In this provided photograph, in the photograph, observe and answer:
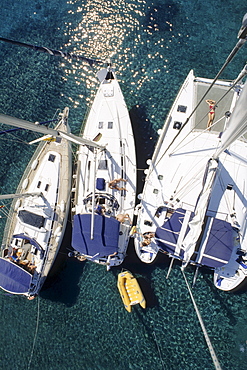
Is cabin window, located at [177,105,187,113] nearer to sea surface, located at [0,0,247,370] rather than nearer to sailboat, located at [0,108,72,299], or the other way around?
sea surface, located at [0,0,247,370]

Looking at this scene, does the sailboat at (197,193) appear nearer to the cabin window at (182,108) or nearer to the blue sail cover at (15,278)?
the cabin window at (182,108)

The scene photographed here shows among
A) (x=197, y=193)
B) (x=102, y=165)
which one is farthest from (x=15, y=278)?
(x=197, y=193)

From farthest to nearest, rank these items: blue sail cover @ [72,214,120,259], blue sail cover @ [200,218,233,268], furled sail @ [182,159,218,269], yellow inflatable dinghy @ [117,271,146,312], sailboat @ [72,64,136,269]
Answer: yellow inflatable dinghy @ [117,271,146,312]
sailboat @ [72,64,136,269]
blue sail cover @ [72,214,120,259]
blue sail cover @ [200,218,233,268]
furled sail @ [182,159,218,269]

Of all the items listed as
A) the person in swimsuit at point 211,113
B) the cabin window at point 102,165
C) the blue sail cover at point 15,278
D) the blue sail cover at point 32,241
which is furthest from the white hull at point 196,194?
the blue sail cover at point 15,278

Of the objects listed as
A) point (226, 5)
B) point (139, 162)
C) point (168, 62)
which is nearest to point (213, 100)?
point (168, 62)

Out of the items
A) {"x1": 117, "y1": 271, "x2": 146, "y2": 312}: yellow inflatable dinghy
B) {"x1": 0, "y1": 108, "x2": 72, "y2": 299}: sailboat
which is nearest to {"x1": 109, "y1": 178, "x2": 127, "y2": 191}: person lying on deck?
{"x1": 0, "y1": 108, "x2": 72, "y2": 299}: sailboat

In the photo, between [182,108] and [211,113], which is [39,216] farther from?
[211,113]
